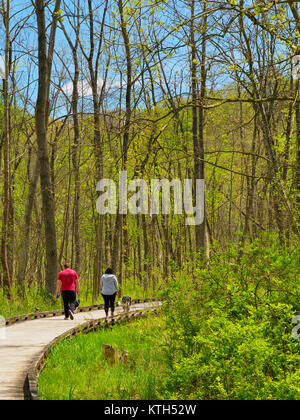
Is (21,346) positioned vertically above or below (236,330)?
below

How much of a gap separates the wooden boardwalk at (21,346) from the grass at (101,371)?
38 centimetres

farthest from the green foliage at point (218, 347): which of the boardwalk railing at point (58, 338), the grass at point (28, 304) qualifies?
the grass at point (28, 304)

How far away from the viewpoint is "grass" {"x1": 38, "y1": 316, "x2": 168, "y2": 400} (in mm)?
8953

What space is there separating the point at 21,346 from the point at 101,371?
2325mm

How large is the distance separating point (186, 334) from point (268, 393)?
105 inches

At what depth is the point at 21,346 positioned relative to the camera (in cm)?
1207

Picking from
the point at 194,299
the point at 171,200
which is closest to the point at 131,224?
the point at 171,200

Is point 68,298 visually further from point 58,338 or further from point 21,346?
point 21,346

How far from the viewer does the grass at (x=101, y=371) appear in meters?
8.95

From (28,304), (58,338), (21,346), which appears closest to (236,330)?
(21,346)

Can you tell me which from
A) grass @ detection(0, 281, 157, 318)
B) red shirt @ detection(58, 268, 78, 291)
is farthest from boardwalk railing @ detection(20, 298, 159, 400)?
grass @ detection(0, 281, 157, 318)

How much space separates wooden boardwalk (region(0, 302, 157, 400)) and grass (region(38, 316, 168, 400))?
0.38m
